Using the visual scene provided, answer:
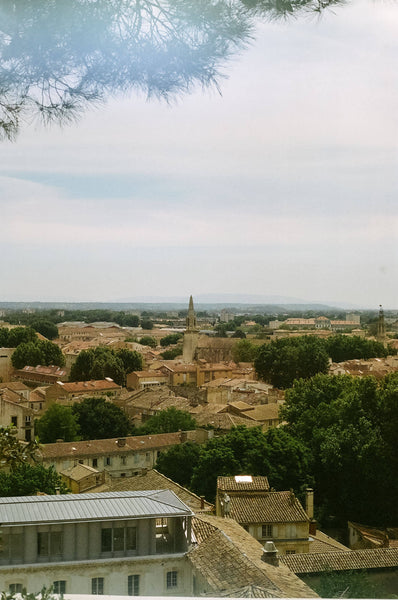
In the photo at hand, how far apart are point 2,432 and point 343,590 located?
117cm

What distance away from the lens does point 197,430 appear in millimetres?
8117

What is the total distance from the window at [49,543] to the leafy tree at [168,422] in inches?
239

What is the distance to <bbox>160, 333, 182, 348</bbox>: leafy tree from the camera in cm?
404

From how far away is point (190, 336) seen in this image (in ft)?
13.3

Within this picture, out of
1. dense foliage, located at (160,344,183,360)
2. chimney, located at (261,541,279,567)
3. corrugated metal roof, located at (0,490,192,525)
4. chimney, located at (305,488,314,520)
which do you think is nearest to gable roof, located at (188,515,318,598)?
chimney, located at (261,541,279,567)

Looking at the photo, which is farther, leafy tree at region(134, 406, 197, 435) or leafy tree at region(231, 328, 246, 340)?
leafy tree at region(134, 406, 197, 435)

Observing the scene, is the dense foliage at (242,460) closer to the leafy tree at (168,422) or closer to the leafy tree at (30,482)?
the leafy tree at (168,422)

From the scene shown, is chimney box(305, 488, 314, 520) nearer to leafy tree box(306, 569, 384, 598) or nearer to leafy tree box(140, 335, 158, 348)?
leafy tree box(140, 335, 158, 348)

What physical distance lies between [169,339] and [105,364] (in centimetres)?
193

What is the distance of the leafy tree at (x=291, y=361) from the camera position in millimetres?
6309

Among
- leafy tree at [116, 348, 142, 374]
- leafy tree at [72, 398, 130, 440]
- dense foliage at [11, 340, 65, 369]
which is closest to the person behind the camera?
dense foliage at [11, 340, 65, 369]

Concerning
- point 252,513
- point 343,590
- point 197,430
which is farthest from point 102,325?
point 197,430

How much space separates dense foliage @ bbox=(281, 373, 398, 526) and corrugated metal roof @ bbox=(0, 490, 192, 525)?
13.6 ft

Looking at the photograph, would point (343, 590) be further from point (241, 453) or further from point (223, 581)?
point (241, 453)
